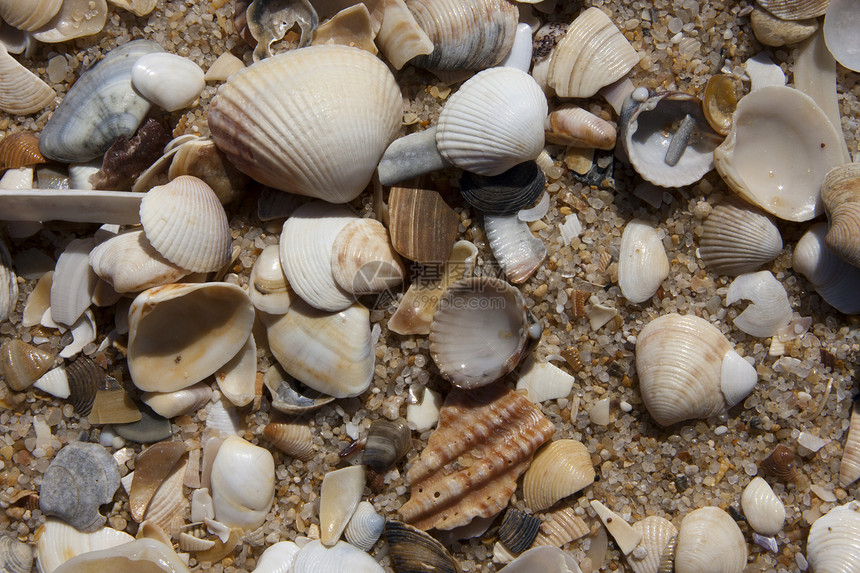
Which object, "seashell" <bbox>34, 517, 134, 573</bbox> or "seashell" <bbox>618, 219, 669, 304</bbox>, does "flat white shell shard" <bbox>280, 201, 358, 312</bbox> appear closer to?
"seashell" <bbox>618, 219, 669, 304</bbox>

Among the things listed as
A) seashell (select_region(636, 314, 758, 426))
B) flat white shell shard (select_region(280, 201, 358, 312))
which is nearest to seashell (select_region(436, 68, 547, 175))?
flat white shell shard (select_region(280, 201, 358, 312))

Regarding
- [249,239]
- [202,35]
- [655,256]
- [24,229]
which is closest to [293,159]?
[249,239]

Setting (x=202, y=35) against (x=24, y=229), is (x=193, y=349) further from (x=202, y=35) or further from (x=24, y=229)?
(x=202, y=35)

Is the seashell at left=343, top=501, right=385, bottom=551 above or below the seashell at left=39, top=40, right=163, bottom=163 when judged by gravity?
below

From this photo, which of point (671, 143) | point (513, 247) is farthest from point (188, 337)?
point (671, 143)

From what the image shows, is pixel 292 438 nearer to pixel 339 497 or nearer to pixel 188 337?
pixel 339 497

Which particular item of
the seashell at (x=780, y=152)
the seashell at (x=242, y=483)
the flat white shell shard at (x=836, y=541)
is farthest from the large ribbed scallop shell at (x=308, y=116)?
the flat white shell shard at (x=836, y=541)

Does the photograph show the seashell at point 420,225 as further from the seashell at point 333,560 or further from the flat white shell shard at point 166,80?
the seashell at point 333,560
